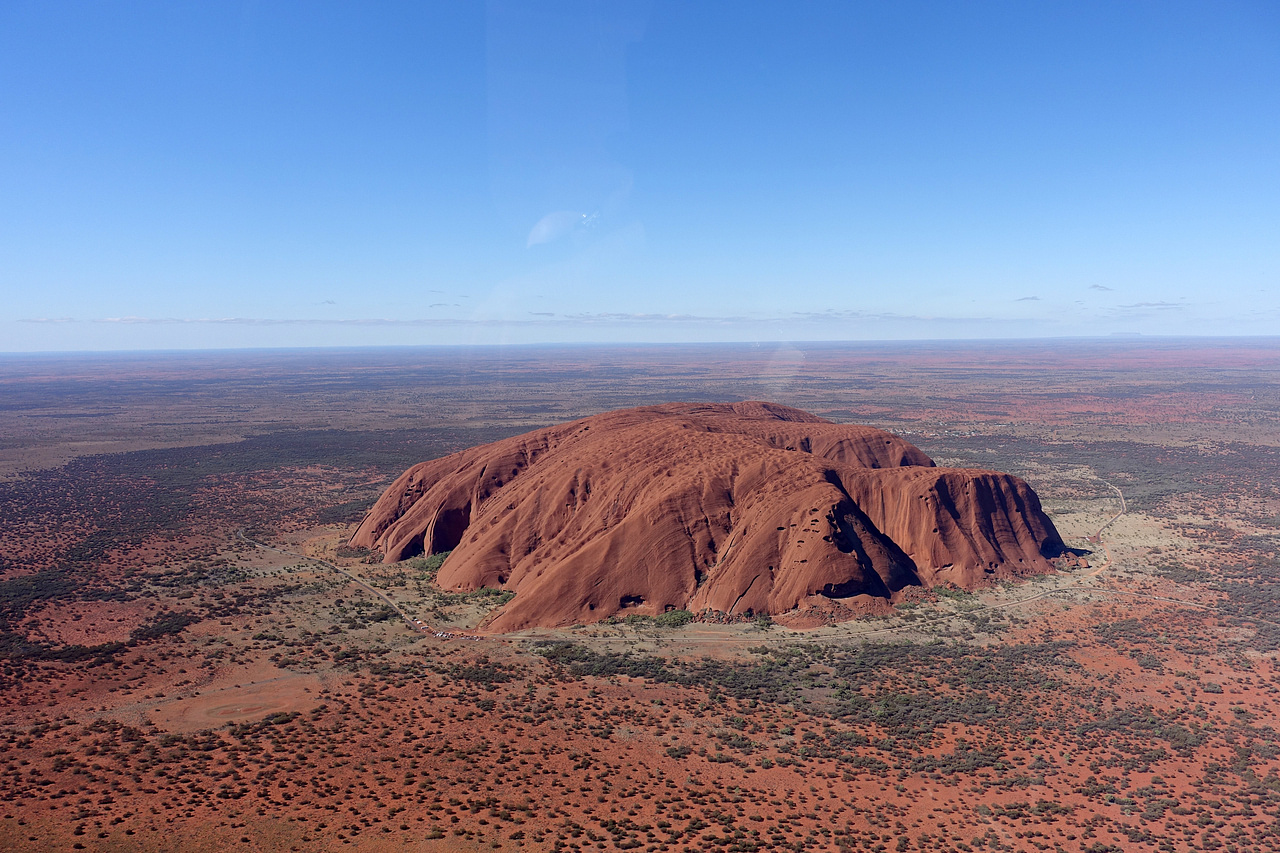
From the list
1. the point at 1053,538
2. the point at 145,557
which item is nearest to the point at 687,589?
the point at 1053,538

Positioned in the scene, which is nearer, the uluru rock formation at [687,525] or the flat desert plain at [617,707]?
the flat desert plain at [617,707]

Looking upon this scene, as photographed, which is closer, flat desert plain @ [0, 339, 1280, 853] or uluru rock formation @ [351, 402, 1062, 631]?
flat desert plain @ [0, 339, 1280, 853]

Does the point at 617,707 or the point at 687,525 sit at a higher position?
the point at 687,525

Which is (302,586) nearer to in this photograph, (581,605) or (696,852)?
(581,605)

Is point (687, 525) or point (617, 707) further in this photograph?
point (687, 525)

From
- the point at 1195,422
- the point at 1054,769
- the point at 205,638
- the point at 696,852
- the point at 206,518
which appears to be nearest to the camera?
the point at 696,852

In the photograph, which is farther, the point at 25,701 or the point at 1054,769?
the point at 25,701

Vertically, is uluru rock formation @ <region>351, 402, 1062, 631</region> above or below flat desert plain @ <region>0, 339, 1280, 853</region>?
above

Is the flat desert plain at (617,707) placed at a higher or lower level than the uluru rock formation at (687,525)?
lower
